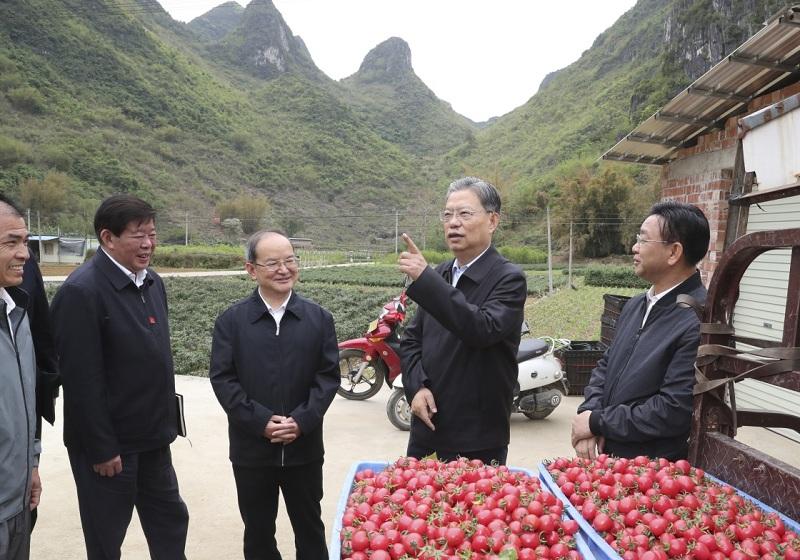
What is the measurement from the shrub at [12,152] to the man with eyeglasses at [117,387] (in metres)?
52.8

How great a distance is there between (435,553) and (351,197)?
71.3 meters

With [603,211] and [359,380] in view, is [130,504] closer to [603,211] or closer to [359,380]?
[359,380]

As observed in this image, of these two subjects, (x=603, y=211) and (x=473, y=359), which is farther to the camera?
(x=603, y=211)

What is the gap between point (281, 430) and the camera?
2238 mm

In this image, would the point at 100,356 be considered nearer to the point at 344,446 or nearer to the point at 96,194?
the point at 344,446

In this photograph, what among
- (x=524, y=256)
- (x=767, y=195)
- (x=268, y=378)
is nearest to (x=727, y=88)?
(x=767, y=195)

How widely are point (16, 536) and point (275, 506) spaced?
940 millimetres

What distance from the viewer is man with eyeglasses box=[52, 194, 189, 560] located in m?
2.14

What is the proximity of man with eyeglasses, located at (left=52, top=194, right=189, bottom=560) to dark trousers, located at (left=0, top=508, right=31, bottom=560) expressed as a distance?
0.35 meters

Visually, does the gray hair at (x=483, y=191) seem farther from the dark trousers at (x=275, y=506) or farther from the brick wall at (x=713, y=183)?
the brick wall at (x=713, y=183)

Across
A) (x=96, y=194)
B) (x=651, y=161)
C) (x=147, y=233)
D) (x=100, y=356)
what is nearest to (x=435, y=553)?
(x=100, y=356)

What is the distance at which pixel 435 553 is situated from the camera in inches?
51.1

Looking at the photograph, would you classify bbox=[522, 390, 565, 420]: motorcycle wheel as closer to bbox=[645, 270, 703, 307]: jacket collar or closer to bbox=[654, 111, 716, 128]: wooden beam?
bbox=[654, 111, 716, 128]: wooden beam

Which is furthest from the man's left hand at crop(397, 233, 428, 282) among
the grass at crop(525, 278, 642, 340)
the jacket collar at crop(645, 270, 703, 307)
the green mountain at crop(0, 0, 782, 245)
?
the green mountain at crop(0, 0, 782, 245)
